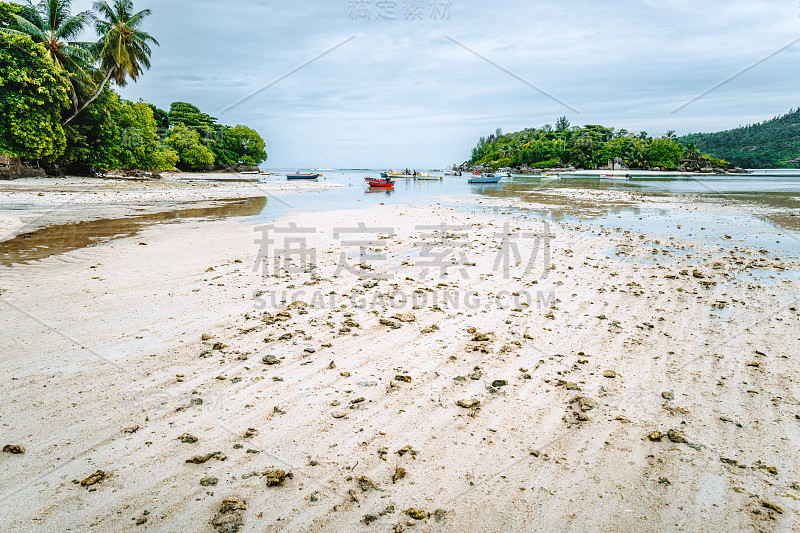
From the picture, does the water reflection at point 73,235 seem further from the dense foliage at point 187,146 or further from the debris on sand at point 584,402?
the dense foliage at point 187,146

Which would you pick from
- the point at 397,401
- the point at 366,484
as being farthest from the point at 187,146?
the point at 366,484

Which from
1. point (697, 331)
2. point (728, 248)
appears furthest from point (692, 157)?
point (697, 331)

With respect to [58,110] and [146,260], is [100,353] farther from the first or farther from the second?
[58,110]

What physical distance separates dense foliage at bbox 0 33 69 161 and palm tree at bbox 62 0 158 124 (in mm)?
10350

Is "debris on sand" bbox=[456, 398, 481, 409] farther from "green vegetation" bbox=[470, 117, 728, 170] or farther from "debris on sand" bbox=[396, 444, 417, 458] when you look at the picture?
"green vegetation" bbox=[470, 117, 728, 170]

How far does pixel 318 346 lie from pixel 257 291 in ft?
9.00

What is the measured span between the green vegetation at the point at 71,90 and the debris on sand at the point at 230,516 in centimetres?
3731

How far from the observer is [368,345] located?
5230 millimetres

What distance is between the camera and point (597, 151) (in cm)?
13200

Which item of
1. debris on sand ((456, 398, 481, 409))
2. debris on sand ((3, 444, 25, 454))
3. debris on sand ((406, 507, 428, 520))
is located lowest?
debris on sand ((406, 507, 428, 520))

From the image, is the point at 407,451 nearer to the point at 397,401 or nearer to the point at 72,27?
the point at 397,401

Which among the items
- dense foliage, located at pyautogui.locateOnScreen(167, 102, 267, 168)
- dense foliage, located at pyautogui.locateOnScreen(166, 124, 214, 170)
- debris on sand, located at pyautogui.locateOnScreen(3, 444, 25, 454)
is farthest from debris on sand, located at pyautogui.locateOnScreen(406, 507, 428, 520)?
dense foliage, located at pyautogui.locateOnScreen(167, 102, 267, 168)

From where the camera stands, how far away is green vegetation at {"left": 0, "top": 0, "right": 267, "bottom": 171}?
1113 inches

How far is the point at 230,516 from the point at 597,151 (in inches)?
5899
